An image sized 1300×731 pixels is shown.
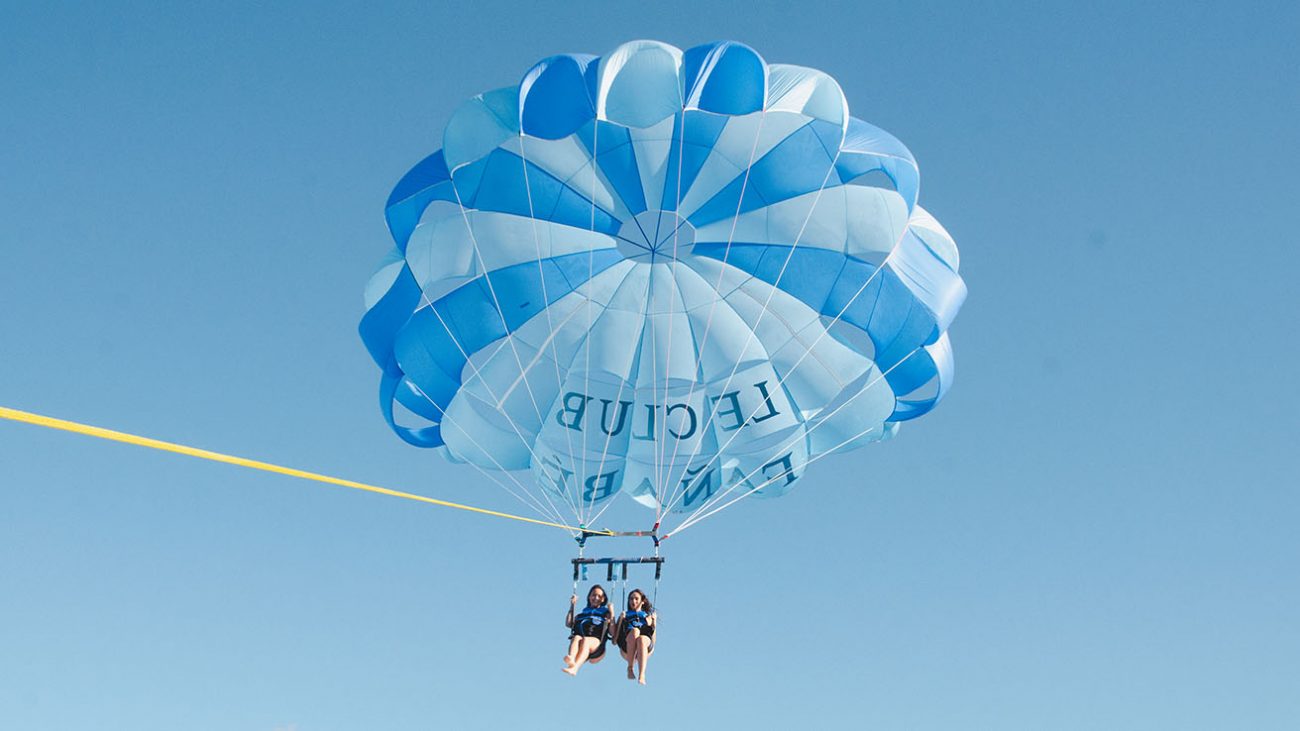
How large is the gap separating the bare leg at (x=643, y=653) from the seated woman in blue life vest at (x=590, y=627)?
315 millimetres

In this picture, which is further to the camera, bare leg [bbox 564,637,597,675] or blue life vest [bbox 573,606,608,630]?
blue life vest [bbox 573,606,608,630]

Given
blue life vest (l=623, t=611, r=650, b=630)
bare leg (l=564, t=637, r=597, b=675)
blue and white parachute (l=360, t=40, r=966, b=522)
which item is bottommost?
bare leg (l=564, t=637, r=597, b=675)

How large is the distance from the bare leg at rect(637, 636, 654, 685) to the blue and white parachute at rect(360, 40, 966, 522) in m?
1.44

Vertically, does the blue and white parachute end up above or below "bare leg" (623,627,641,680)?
above

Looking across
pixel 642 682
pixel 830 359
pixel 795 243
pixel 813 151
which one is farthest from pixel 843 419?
pixel 642 682

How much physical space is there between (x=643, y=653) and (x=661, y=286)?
3.92 metres

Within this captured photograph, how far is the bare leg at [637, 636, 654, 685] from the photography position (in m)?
11.8

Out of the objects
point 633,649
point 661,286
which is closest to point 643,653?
point 633,649

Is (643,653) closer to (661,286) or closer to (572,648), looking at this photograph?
(572,648)

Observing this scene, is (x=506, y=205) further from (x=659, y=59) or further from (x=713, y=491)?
(x=713, y=491)

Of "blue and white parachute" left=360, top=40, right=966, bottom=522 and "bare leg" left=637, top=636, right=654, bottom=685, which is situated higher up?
"blue and white parachute" left=360, top=40, right=966, bottom=522

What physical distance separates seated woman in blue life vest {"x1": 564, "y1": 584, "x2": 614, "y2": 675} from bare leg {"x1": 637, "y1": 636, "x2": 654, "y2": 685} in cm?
31

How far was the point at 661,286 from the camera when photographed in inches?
551

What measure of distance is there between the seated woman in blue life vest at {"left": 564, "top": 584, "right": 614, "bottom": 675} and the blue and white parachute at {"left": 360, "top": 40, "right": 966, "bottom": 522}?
3.88ft
